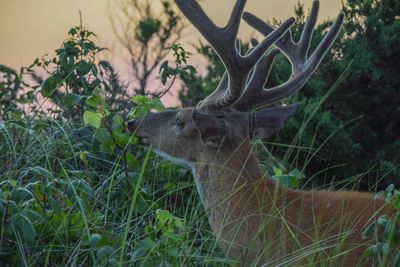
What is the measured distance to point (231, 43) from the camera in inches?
218

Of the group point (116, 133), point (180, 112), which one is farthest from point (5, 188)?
point (180, 112)

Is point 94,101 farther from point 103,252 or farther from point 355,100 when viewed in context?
point 355,100

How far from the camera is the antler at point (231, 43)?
5434 millimetres

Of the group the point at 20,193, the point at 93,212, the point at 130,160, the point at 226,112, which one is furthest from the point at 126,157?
the point at 20,193

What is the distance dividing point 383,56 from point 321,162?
4.11ft

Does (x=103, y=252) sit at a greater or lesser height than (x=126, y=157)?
lesser

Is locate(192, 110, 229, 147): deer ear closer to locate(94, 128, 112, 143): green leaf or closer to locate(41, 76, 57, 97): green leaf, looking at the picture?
locate(94, 128, 112, 143): green leaf

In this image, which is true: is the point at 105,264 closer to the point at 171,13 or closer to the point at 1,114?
the point at 1,114

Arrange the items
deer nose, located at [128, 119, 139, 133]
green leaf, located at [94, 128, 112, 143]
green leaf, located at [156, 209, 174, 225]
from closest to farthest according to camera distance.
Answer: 1. green leaf, located at [156, 209, 174, 225]
2. green leaf, located at [94, 128, 112, 143]
3. deer nose, located at [128, 119, 139, 133]

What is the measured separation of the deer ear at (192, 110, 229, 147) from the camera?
5344mm

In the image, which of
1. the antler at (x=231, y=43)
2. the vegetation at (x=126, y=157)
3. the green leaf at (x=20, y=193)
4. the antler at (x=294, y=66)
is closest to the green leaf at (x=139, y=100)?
the vegetation at (x=126, y=157)

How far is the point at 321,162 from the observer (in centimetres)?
877

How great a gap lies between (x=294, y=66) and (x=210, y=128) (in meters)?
1.00

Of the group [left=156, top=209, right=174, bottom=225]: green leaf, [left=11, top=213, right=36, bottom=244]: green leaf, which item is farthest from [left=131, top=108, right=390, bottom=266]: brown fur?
[left=11, top=213, right=36, bottom=244]: green leaf
